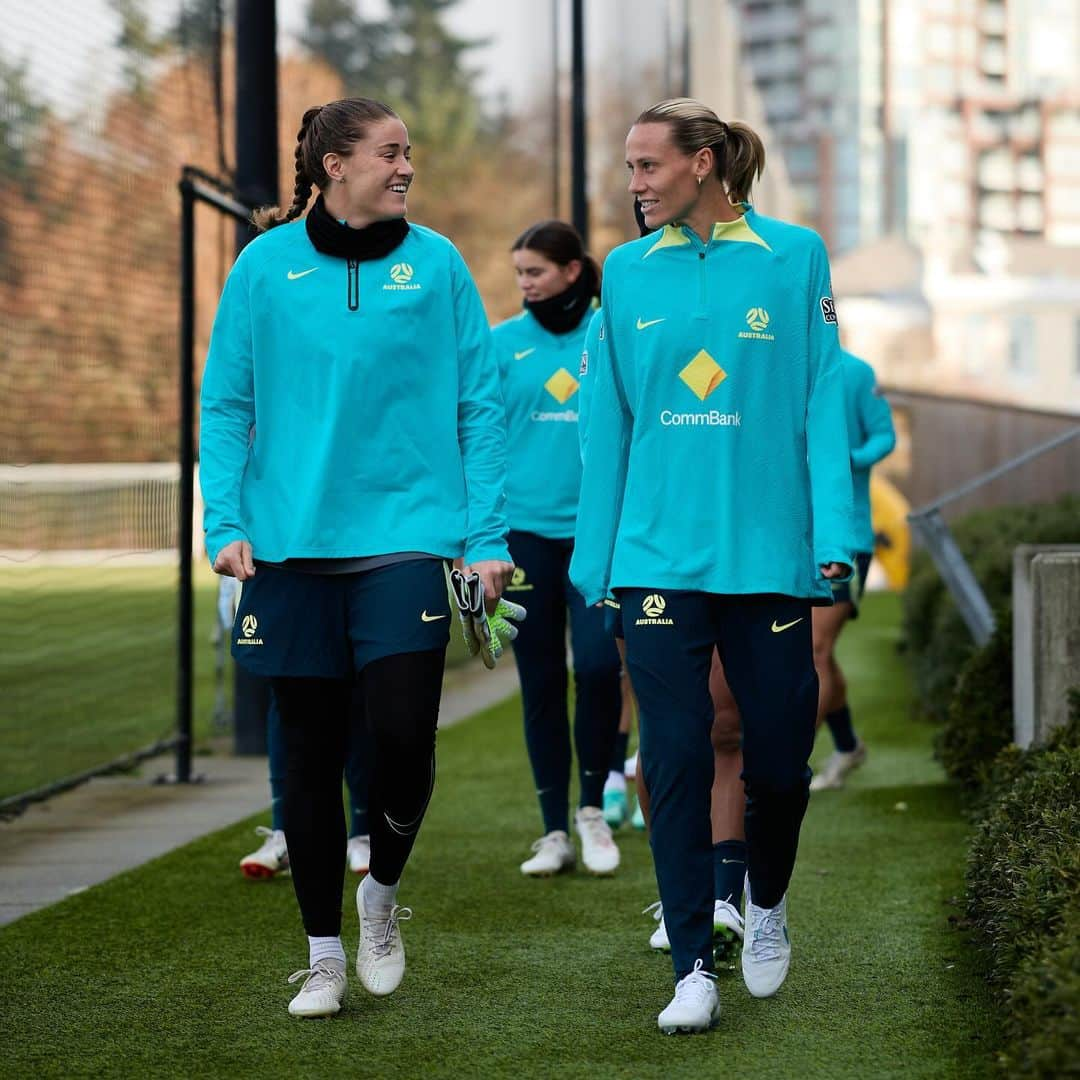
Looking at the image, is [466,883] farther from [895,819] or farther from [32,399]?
[32,399]

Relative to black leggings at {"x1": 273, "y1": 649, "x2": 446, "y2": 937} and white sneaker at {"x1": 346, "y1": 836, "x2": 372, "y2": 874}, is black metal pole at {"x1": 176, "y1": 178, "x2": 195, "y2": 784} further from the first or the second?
black leggings at {"x1": 273, "y1": 649, "x2": 446, "y2": 937}

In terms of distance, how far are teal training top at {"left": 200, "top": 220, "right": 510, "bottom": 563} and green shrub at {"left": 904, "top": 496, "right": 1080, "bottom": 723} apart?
468 centimetres

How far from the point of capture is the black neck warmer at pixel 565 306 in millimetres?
6285

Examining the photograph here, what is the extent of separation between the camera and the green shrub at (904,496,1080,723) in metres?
9.38

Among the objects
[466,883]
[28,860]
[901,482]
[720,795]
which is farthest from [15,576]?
[901,482]

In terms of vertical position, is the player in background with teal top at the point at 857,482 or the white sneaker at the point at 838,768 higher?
the player in background with teal top at the point at 857,482

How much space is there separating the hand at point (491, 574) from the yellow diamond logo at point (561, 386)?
1996 millimetres

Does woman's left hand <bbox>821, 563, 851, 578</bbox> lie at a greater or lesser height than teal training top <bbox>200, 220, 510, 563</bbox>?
lesser

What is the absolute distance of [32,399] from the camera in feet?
40.6

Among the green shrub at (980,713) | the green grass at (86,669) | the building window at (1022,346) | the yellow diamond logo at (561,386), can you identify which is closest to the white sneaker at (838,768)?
the green shrub at (980,713)

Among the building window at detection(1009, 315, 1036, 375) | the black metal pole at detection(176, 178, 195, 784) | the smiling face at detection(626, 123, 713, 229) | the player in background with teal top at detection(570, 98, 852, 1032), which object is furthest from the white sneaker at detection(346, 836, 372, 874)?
the building window at detection(1009, 315, 1036, 375)

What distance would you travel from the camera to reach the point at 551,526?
6156 millimetres

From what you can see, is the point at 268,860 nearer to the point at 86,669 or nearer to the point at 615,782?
the point at 615,782

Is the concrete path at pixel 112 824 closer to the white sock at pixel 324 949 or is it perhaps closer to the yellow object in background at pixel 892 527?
the white sock at pixel 324 949
